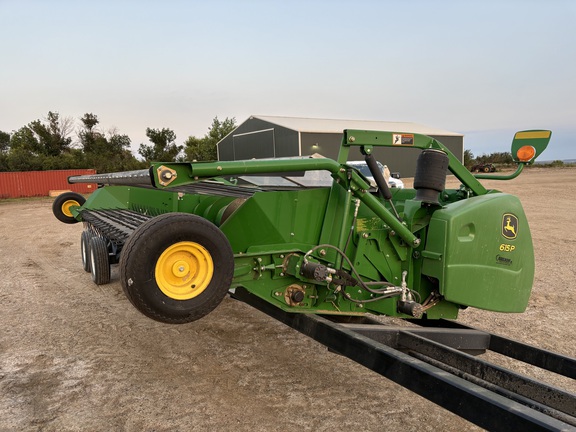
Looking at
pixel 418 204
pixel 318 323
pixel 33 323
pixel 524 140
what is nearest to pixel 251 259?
pixel 318 323

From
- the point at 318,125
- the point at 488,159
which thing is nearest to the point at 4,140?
the point at 318,125

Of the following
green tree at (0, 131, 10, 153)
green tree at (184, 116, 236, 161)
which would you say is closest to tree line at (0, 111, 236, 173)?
green tree at (184, 116, 236, 161)

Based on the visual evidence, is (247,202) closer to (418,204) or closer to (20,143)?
(418,204)

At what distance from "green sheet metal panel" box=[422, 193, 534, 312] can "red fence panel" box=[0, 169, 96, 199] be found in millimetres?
25121

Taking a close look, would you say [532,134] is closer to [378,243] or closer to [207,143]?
[378,243]

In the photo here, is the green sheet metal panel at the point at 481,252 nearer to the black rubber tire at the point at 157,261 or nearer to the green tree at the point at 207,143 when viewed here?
the black rubber tire at the point at 157,261

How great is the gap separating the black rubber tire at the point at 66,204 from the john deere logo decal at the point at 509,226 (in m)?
6.65

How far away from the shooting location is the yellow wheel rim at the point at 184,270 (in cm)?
248

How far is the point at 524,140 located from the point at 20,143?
4211 cm

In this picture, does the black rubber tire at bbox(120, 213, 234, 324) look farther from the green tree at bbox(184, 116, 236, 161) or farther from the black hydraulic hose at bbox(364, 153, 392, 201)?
the green tree at bbox(184, 116, 236, 161)

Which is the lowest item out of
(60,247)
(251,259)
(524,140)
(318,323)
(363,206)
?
(60,247)

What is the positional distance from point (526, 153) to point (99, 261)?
494 cm

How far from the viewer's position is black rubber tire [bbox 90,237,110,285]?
5555mm

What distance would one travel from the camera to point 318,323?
2.96m
